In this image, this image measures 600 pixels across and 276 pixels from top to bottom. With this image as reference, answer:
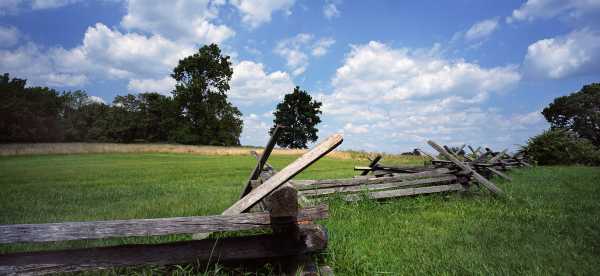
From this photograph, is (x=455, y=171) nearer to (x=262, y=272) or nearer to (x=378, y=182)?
(x=378, y=182)

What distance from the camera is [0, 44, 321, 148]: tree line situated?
Answer: 88.3 feet

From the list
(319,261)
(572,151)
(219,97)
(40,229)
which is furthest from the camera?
(219,97)

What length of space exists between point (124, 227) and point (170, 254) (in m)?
0.52

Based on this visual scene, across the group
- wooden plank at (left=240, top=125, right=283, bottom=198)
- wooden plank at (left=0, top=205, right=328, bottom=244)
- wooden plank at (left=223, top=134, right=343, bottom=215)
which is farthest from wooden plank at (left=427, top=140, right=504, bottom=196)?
wooden plank at (left=0, top=205, right=328, bottom=244)

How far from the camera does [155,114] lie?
5297 cm

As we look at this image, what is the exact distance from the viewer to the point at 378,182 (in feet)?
22.5

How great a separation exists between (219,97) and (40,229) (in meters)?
40.5

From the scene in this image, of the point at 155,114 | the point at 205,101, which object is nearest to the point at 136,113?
the point at 155,114

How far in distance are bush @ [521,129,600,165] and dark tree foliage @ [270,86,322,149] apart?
1125 inches

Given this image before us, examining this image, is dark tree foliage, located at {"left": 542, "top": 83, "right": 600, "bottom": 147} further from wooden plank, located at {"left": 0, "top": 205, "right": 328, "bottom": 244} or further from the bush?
wooden plank, located at {"left": 0, "top": 205, "right": 328, "bottom": 244}

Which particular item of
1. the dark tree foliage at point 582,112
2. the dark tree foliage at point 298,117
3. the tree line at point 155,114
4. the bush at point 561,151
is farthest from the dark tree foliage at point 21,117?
the dark tree foliage at point 582,112

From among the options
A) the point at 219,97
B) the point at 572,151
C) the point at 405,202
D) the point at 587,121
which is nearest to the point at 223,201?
the point at 405,202

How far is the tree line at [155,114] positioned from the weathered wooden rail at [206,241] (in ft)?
89.3

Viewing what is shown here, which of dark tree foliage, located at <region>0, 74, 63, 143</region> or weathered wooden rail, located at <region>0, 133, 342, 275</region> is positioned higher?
dark tree foliage, located at <region>0, 74, 63, 143</region>
